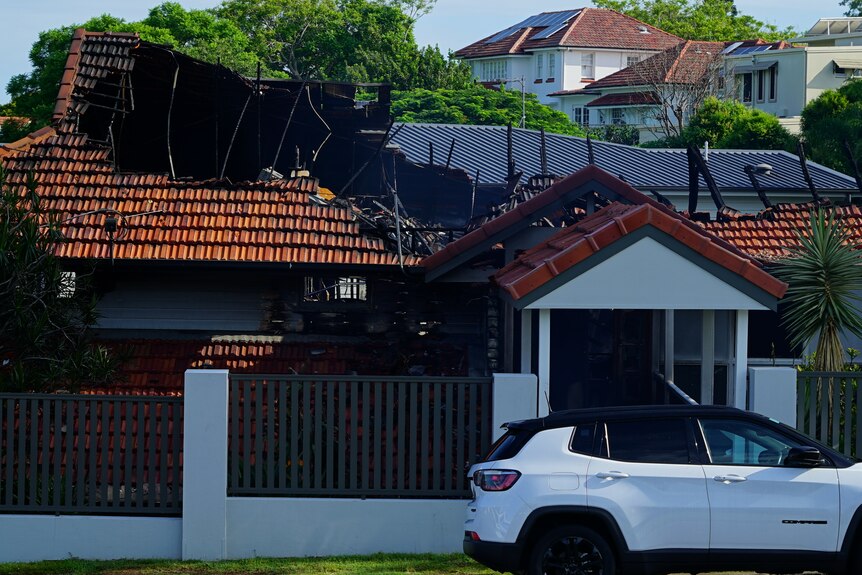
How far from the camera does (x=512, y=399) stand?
12.4 metres

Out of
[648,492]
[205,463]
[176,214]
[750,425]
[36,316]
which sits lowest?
[205,463]

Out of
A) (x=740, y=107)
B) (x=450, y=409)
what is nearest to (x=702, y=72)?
(x=740, y=107)

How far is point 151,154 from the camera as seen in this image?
20312mm

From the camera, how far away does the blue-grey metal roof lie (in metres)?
33.1

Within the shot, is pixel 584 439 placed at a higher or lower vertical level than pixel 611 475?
higher

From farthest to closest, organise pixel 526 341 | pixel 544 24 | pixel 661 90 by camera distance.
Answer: pixel 544 24, pixel 661 90, pixel 526 341

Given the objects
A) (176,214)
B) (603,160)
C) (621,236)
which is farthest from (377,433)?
(603,160)

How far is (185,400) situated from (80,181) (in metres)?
5.76

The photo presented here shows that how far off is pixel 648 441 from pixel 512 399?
2369mm

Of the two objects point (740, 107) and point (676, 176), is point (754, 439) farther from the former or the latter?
point (740, 107)

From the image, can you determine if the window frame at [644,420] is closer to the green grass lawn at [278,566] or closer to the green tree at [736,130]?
the green grass lawn at [278,566]

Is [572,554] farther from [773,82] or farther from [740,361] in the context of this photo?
[773,82]

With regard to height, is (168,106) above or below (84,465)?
above

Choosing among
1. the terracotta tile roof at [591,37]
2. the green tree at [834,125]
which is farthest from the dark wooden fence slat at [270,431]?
the terracotta tile roof at [591,37]
